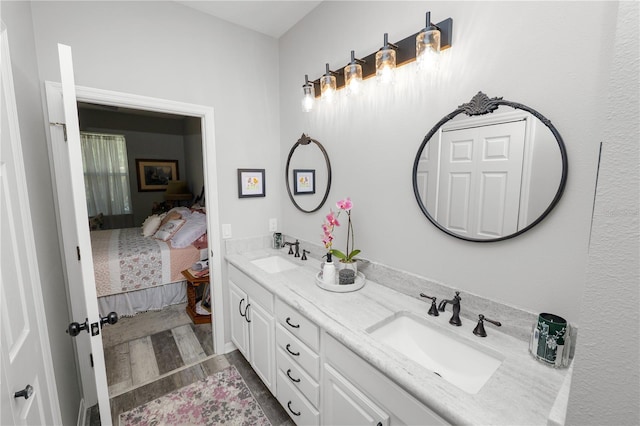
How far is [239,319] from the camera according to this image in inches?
84.2

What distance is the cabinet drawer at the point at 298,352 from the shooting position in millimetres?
1324

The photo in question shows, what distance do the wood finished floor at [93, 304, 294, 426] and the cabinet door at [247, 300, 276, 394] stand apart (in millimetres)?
172

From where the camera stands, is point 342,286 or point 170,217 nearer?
point 342,286

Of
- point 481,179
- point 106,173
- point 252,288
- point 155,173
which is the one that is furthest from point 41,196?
point 155,173

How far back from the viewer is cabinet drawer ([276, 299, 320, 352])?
51.3 inches

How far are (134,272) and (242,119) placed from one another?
204 cm

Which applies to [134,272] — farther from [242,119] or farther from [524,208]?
[524,208]

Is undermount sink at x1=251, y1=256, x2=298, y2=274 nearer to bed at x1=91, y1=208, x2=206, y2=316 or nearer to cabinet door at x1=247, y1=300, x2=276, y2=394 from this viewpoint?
cabinet door at x1=247, y1=300, x2=276, y2=394

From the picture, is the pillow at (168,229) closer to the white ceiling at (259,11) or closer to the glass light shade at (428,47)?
the white ceiling at (259,11)

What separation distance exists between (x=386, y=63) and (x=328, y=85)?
19.5 inches

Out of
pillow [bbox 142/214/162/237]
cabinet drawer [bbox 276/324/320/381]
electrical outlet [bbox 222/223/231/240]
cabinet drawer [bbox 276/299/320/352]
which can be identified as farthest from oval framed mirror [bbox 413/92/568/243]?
pillow [bbox 142/214/162/237]

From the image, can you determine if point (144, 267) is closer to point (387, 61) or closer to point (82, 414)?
point (82, 414)

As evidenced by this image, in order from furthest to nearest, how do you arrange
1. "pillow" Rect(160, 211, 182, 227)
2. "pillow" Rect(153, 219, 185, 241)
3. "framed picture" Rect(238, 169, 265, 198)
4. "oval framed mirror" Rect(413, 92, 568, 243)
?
"pillow" Rect(160, 211, 182, 227) → "pillow" Rect(153, 219, 185, 241) → "framed picture" Rect(238, 169, 265, 198) → "oval framed mirror" Rect(413, 92, 568, 243)

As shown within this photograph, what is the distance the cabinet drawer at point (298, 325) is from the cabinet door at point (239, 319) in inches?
20.4
